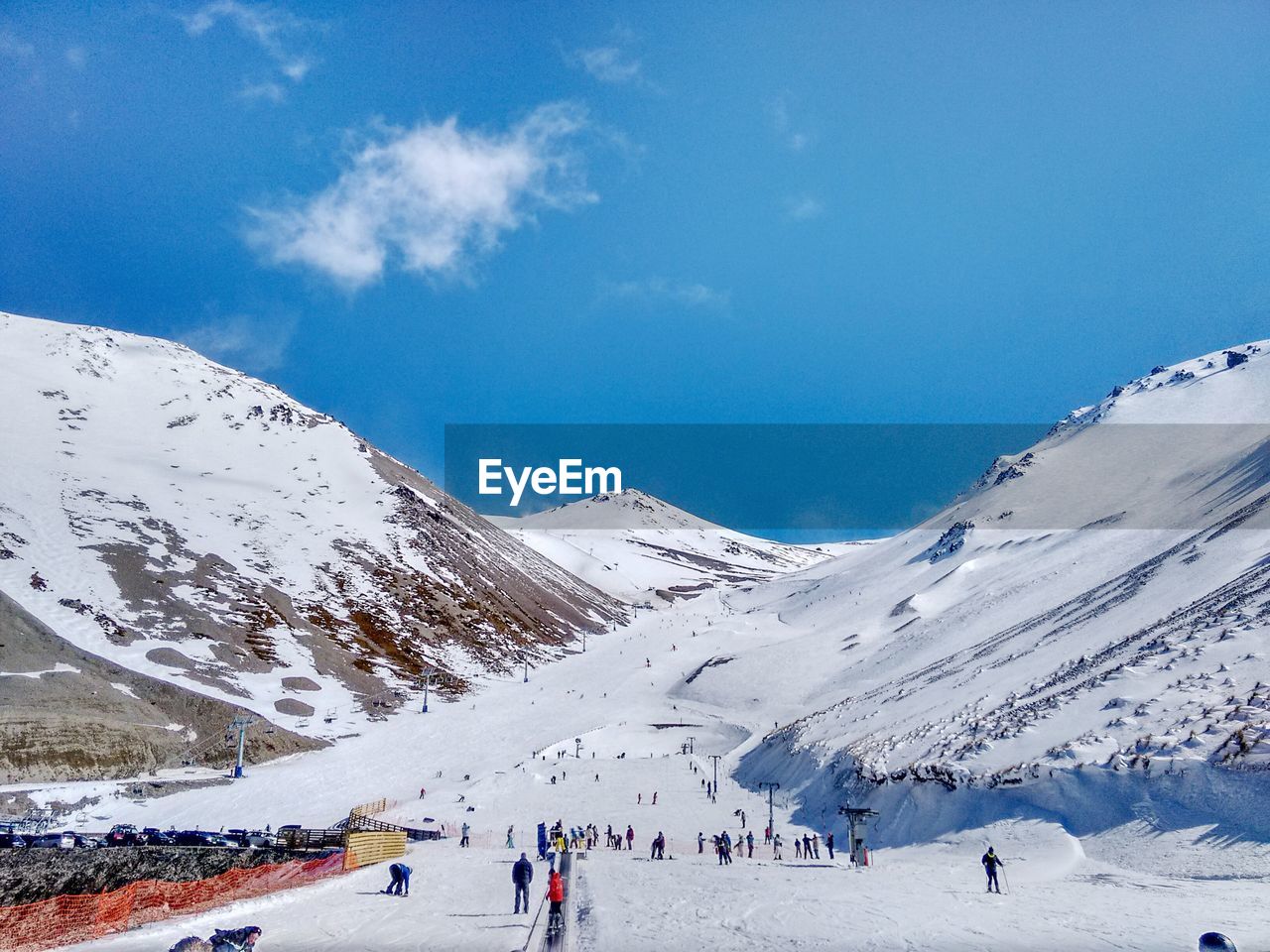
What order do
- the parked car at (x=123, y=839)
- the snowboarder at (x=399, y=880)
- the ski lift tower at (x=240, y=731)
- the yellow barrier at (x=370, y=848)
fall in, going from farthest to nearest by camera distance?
the ski lift tower at (x=240, y=731)
the parked car at (x=123, y=839)
the yellow barrier at (x=370, y=848)
the snowboarder at (x=399, y=880)

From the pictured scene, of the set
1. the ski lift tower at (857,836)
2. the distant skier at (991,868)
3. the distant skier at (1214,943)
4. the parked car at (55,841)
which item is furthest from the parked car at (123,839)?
the distant skier at (1214,943)

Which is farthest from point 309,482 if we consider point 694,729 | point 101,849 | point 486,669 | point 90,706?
point 101,849

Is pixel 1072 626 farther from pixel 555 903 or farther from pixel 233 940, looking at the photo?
pixel 233 940

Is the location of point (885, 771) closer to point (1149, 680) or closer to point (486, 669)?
point (1149, 680)

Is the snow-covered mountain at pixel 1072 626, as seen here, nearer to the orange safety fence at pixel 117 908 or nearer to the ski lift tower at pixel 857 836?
the ski lift tower at pixel 857 836

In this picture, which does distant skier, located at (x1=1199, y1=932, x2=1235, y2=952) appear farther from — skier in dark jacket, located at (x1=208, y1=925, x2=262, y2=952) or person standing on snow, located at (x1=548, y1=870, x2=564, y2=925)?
skier in dark jacket, located at (x1=208, y1=925, x2=262, y2=952)

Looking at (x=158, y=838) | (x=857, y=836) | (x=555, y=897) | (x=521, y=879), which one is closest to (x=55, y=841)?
(x=158, y=838)

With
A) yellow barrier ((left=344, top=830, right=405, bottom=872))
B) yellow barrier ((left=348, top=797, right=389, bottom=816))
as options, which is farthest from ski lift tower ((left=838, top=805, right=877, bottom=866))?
yellow barrier ((left=348, top=797, right=389, bottom=816))
